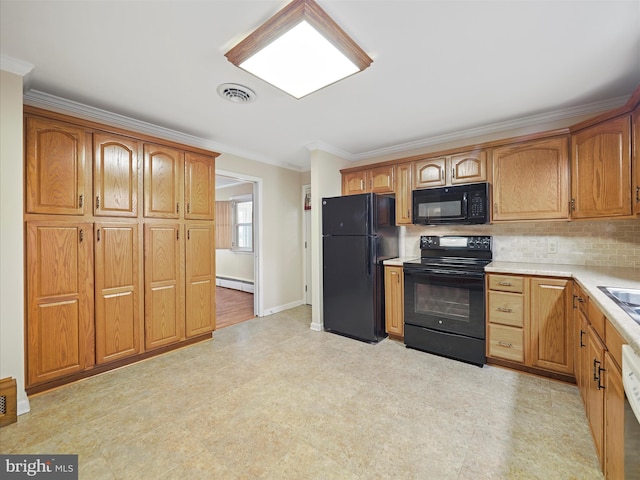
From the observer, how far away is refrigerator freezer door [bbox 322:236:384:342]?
10.5 ft

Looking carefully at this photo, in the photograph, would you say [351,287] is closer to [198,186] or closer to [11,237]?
[198,186]

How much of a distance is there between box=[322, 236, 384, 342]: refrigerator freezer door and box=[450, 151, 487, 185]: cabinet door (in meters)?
1.13

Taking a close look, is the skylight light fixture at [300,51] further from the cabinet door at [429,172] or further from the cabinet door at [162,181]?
the cabinet door at [429,172]

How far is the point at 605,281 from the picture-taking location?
1.87 metres

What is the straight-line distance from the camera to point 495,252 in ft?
10.1

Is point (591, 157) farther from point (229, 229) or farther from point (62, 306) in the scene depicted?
point (229, 229)

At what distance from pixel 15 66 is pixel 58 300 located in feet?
5.40

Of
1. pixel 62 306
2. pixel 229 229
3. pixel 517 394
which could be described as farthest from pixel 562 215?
pixel 229 229

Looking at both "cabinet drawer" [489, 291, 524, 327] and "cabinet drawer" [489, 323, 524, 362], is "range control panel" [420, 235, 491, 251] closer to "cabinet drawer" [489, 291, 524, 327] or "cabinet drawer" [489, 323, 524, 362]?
"cabinet drawer" [489, 291, 524, 327]

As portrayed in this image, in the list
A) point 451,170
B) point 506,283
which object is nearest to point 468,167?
point 451,170

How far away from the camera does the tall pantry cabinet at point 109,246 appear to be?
7.02 ft

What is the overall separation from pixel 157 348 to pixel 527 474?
2.99 meters

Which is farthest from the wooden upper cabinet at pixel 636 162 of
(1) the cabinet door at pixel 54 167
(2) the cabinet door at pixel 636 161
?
(1) the cabinet door at pixel 54 167

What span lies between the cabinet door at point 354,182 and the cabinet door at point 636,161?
7.72 ft
